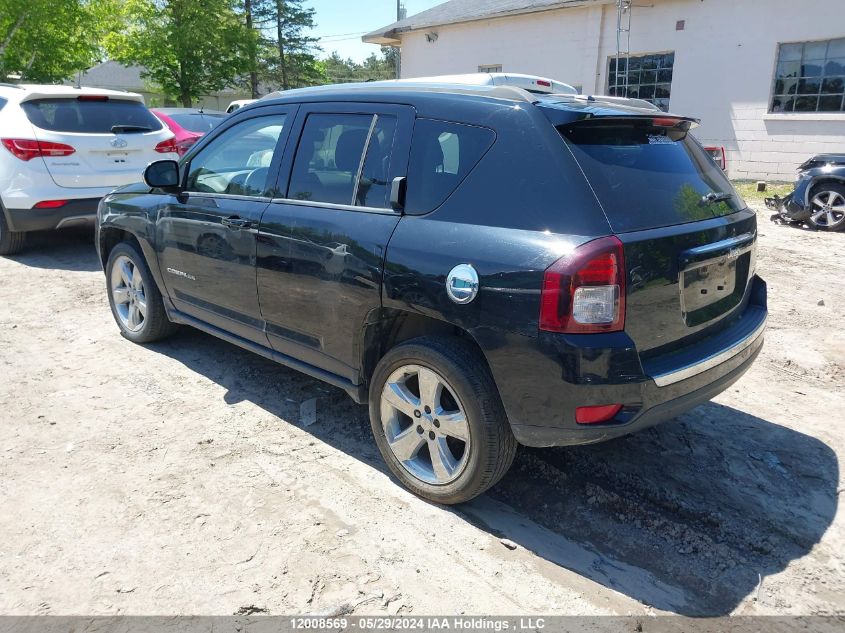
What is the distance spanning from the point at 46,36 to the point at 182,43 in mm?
5677

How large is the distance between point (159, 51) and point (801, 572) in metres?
28.6

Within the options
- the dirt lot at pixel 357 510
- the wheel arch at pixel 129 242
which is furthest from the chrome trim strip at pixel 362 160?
the wheel arch at pixel 129 242

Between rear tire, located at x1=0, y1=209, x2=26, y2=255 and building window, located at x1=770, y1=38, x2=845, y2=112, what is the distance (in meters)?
15.1

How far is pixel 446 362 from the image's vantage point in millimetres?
2887

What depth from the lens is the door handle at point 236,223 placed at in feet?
12.6

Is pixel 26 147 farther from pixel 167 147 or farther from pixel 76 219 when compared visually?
pixel 167 147

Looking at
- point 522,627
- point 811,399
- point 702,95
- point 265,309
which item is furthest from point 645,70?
point 522,627

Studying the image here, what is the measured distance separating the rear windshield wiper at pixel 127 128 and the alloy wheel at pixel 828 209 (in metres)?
9.41

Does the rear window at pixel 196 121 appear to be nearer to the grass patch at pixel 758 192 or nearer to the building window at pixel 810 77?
the grass patch at pixel 758 192

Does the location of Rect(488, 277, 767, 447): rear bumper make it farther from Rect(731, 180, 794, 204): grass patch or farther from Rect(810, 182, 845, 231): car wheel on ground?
Rect(731, 180, 794, 204): grass patch

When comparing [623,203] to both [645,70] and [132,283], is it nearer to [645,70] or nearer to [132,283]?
[132,283]

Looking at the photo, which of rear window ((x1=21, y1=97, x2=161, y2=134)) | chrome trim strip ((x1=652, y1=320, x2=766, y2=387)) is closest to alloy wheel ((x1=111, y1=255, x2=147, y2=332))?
rear window ((x1=21, y1=97, x2=161, y2=134))

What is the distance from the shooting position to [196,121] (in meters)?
11.1

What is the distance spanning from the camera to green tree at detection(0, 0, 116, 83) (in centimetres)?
1997
